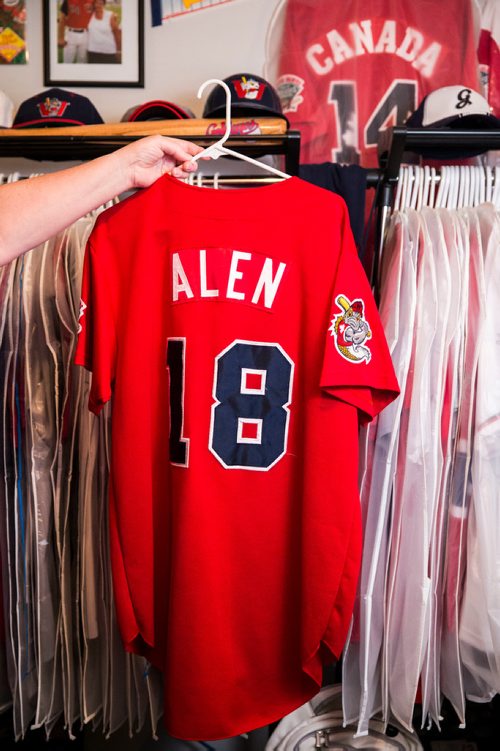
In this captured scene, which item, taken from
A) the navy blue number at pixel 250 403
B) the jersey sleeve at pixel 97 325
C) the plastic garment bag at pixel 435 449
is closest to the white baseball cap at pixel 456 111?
the plastic garment bag at pixel 435 449

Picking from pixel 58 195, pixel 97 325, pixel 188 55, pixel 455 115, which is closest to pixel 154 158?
pixel 58 195

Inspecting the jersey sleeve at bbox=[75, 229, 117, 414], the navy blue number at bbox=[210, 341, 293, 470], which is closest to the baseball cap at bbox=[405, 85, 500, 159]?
the navy blue number at bbox=[210, 341, 293, 470]

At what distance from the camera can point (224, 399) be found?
1.01 m

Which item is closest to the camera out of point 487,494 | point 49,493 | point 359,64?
point 487,494

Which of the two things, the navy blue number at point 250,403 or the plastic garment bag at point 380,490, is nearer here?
the navy blue number at point 250,403

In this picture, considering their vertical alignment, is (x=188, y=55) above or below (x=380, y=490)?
above

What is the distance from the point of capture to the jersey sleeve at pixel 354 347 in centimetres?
94

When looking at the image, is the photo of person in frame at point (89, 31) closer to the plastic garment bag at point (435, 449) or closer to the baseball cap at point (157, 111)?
the baseball cap at point (157, 111)

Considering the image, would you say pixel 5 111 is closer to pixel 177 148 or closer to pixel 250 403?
pixel 177 148

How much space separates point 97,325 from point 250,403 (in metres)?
0.29

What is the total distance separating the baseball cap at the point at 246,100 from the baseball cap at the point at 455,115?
1.08 ft

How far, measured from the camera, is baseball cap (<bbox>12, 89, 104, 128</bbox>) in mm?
1300

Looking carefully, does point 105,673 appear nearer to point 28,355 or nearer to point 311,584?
point 311,584

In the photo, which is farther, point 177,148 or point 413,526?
point 413,526
